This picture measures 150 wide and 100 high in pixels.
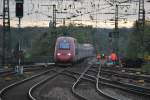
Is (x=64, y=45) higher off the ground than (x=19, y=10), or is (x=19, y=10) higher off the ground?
(x=19, y=10)

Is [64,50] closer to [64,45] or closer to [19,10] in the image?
[64,45]

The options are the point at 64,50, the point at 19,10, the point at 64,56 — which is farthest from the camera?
the point at 64,50

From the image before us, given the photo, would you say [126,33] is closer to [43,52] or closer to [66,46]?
[43,52]

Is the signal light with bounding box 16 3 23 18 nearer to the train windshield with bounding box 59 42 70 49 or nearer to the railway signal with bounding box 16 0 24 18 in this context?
the railway signal with bounding box 16 0 24 18

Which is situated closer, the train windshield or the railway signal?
the railway signal

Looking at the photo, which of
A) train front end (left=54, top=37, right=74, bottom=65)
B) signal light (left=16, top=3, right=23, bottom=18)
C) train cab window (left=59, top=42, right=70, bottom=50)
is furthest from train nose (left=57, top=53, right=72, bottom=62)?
signal light (left=16, top=3, right=23, bottom=18)

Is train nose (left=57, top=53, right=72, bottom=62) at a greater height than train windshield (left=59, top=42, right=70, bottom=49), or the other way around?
train windshield (left=59, top=42, right=70, bottom=49)

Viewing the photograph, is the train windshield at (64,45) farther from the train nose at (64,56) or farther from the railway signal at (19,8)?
the railway signal at (19,8)

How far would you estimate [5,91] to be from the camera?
2086cm

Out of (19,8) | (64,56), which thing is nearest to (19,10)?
(19,8)

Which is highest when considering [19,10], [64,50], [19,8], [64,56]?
[19,8]

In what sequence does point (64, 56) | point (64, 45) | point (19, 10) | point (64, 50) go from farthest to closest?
point (64, 50) → point (64, 56) → point (64, 45) → point (19, 10)

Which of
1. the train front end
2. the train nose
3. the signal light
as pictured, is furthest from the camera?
the train nose

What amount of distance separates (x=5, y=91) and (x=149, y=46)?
51.7m
